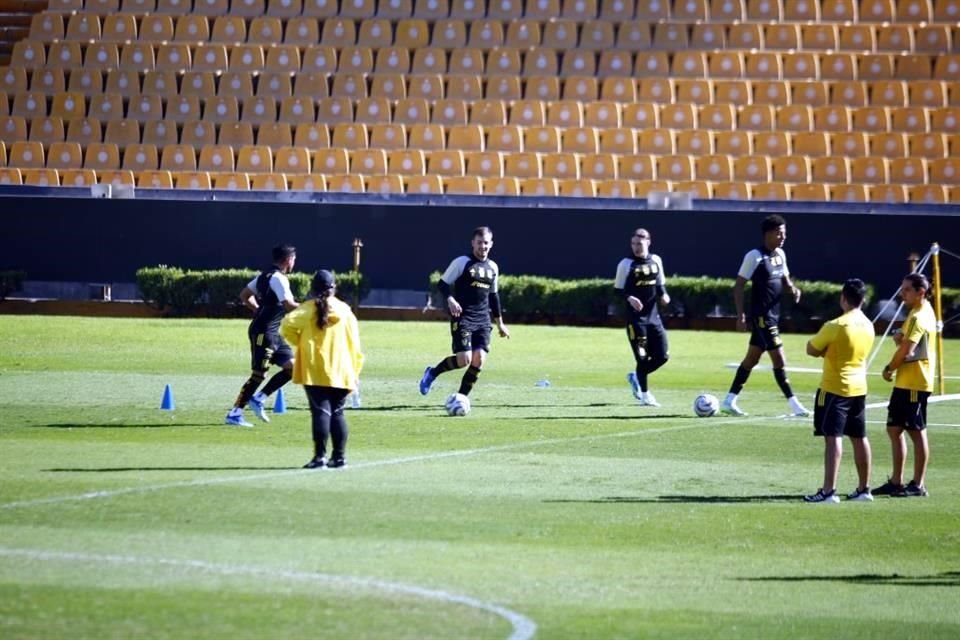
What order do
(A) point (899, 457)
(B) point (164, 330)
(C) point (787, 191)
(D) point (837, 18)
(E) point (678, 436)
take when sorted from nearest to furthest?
1. (A) point (899, 457)
2. (E) point (678, 436)
3. (B) point (164, 330)
4. (C) point (787, 191)
5. (D) point (837, 18)

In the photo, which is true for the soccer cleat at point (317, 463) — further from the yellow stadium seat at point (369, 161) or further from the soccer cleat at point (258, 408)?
A: the yellow stadium seat at point (369, 161)

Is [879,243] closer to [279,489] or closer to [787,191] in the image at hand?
[787,191]

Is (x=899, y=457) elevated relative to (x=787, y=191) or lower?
lower

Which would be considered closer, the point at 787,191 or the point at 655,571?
the point at 655,571

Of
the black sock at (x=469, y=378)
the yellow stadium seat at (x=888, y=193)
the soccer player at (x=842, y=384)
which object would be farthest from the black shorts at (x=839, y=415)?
the yellow stadium seat at (x=888, y=193)

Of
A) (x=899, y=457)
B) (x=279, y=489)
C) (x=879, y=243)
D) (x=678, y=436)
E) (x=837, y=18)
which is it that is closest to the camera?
(x=279, y=489)

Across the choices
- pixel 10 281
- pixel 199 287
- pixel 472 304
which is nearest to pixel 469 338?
pixel 472 304

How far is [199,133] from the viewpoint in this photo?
4050 cm

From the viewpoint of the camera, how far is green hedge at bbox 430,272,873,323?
35.4 m

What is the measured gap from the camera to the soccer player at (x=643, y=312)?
22.0 m

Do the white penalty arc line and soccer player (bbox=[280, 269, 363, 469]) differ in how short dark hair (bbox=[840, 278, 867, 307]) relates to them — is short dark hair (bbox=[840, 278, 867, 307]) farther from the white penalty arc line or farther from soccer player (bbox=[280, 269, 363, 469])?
the white penalty arc line

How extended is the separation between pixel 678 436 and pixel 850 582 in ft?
Answer: 26.0

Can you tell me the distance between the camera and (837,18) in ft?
139

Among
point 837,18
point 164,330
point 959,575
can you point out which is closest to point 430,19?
point 837,18
